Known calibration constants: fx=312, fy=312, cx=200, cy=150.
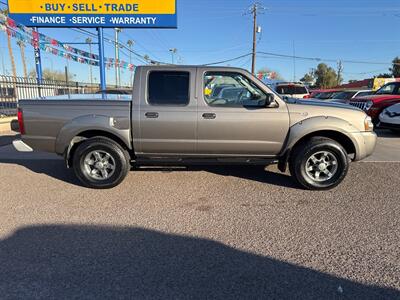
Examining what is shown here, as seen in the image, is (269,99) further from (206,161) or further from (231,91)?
(206,161)

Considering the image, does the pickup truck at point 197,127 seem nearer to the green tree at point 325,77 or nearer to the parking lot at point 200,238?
the parking lot at point 200,238

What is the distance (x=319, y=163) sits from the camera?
4.91 metres

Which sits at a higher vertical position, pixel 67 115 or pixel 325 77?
pixel 325 77

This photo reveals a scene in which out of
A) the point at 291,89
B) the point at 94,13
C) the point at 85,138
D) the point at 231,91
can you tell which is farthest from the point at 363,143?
the point at 94,13

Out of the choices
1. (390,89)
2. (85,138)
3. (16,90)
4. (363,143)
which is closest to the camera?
(363,143)

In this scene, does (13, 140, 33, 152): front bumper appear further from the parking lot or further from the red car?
the red car

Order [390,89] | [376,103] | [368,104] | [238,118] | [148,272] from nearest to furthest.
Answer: [148,272], [238,118], [376,103], [368,104], [390,89]

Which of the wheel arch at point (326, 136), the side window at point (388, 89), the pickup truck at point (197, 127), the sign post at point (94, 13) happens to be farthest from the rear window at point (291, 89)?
the pickup truck at point (197, 127)

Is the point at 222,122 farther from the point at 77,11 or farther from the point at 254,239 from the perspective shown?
the point at 77,11

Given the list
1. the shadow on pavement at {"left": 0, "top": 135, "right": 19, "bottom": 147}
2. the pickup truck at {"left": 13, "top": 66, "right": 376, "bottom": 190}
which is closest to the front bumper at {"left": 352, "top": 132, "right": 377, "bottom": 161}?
the pickup truck at {"left": 13, "top": 66, "right": 376, "bottom": 190}

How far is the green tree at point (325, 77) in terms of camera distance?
8015 centimetres

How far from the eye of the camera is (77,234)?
3518 millimetres

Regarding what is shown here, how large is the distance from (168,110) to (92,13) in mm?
12111

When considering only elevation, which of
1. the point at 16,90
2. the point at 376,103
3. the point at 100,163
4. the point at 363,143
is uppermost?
the point at 16,90
